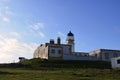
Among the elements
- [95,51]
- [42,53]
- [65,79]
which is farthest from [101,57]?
[65,79]

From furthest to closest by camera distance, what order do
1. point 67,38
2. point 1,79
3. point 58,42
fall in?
point 67,38 → point 58,42 → point 1,79

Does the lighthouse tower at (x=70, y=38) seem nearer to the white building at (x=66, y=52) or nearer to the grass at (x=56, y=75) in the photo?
the white building at (x=66, y=52)

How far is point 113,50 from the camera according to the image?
301 ft

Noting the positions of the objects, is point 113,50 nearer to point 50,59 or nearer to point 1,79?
point 50,59

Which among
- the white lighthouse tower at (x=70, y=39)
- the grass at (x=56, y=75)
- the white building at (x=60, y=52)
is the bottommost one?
the grass at (x=56, y=75)

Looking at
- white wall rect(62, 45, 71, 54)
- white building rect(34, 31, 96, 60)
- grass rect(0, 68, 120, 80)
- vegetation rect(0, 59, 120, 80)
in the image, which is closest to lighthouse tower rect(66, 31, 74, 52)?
white building rect(34, 31, 96, 60)

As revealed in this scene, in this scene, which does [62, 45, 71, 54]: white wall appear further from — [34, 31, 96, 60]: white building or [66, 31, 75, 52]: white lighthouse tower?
[66, 31, 75, 52]: white lighthouse tower

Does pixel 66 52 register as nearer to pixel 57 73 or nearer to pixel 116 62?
pixel 116 62

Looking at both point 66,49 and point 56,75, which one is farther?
point 66,49

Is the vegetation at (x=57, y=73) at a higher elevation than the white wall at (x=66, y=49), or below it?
below

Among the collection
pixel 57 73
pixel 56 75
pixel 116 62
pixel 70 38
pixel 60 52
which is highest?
pixel 70 38

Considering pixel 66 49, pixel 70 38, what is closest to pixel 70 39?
pixel 70 38

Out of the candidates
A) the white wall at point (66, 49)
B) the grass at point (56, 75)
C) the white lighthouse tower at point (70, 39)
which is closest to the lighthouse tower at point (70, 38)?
the white lighthouse tower at point (70, 39)

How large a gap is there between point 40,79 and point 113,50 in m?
58.2
